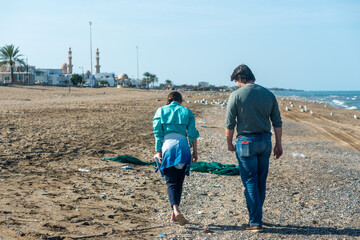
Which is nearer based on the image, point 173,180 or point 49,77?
point 173,180

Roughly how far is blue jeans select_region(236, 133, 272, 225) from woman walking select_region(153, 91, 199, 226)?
0.62m

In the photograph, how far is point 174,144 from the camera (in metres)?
4.43

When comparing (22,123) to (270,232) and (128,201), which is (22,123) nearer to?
(128,201)

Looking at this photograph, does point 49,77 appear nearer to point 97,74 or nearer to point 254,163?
point 97,74

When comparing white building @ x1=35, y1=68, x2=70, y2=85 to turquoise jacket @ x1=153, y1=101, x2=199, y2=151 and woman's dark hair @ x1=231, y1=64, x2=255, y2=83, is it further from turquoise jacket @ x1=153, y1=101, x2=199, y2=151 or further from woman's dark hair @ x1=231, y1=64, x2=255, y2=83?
woman's dark hair @ x1=231, y1=64, x2=255, y2=83

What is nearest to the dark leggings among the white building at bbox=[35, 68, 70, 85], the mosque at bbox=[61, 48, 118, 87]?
the white building at bbox=[35, 68, 70, 85]

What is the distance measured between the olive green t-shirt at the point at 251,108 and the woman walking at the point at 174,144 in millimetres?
537

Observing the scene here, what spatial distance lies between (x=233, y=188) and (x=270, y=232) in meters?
2.12

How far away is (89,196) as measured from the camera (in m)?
5.64

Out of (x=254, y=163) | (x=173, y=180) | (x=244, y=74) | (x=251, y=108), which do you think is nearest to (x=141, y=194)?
(x=173, y=180)

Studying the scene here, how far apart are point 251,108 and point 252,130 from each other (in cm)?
24

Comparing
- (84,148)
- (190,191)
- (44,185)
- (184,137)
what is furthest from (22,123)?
(184,137)

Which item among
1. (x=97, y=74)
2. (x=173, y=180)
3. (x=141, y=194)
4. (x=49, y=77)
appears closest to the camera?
(x=173, y=180)

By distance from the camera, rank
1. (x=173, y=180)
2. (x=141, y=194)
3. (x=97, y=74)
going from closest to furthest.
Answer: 1. (x=173, y=180)
2. (x=141, y=194)
3. (x=97, y=74)
